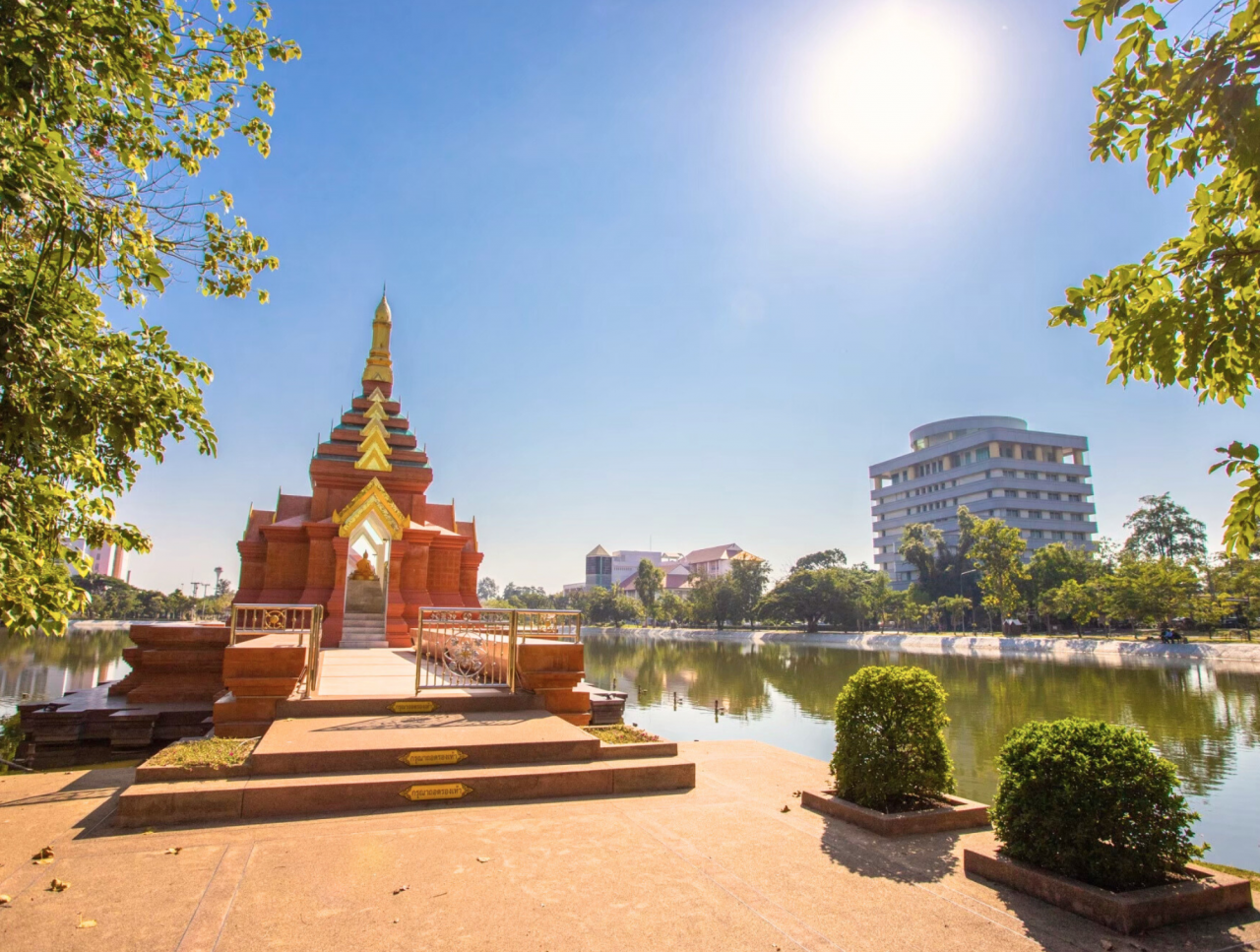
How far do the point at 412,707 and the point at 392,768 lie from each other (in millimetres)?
1944

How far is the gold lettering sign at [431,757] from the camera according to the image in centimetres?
676

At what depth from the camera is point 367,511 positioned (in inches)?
764

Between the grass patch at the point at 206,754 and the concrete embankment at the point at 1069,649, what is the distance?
41236mm

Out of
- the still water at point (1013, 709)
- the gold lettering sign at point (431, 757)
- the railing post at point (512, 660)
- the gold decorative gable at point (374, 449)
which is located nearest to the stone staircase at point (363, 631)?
the gold decorative gable at point (374, 449)

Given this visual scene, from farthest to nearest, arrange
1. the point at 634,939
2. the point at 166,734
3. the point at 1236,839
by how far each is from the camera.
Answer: the point at 166,734 → the point at 1236,839 → the point at 634,939

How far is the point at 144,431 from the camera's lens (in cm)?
500

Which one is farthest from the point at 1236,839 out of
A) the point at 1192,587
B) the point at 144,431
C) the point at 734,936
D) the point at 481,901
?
the point at 1192,587

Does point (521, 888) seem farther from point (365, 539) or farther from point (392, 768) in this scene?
point (365, 539)

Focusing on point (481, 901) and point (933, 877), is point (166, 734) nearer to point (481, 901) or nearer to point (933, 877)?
point (481, 901)

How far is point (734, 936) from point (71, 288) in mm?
5953

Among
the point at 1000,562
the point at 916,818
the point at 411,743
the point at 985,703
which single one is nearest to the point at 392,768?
the point at 411,743

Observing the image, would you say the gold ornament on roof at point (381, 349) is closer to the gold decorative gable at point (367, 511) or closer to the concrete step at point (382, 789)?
the gold decorative gable at point (367, 511)

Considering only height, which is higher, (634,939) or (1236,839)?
(634,939)

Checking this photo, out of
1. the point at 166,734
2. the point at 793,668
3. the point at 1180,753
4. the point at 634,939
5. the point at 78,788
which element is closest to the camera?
the point at 634,939
